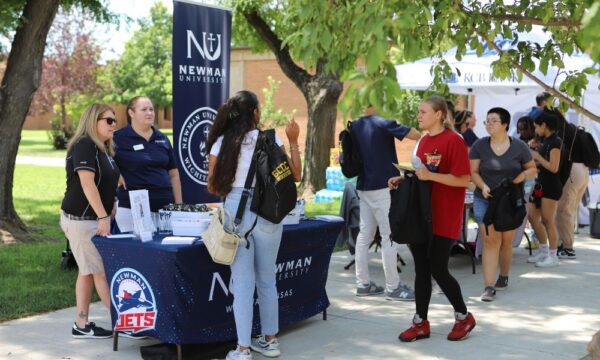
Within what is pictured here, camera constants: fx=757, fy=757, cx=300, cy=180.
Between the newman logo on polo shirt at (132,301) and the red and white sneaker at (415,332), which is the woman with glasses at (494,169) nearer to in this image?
the red and white sneaker at (415,332)

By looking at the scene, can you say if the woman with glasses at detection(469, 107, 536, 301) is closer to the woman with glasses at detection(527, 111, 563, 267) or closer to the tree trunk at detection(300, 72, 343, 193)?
the woman with glasses at detection(527, 111, 563, 267)

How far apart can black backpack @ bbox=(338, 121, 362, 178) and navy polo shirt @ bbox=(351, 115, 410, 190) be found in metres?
0.04

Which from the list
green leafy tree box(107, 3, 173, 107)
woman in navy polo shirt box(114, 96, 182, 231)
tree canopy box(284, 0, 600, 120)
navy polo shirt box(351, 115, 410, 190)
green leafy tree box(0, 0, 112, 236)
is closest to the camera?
tree canopy box(284, 0, 600, 120)

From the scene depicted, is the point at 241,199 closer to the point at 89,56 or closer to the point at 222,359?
the point at 222,359

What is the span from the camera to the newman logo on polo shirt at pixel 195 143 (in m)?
6.73

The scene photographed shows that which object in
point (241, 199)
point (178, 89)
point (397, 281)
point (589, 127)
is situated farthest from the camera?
point (589, 127)

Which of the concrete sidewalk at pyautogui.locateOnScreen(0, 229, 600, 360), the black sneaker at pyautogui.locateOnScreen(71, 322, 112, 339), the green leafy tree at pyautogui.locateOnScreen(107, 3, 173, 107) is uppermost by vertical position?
the green leafy tree at pyautogui.locateOnScreen(107, 3, 173, 107)

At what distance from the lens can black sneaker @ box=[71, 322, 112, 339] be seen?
18.7 ft

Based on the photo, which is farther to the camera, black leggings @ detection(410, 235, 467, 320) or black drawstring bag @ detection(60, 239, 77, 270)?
black drawstring bag @ detection(60, 239, 77, 270)

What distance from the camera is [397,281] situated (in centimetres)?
714

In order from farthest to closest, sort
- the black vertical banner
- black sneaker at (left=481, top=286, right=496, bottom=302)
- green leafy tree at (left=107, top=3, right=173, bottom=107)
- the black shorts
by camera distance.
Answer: green leafy tree at (left=107, top=3, right=173, bottom=107)
the black shorts
black sneaker at (left=481, top=286, right=496, bottom=302)
the black vertical banner

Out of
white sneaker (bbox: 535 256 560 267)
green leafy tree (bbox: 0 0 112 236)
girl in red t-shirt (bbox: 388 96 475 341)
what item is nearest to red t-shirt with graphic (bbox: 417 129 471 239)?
girl in red t-shirt (bbox: 388 96 475 341)

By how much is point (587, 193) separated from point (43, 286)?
27.4 ft

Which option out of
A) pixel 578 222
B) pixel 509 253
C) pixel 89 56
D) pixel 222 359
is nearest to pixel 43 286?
pixel 222 359
